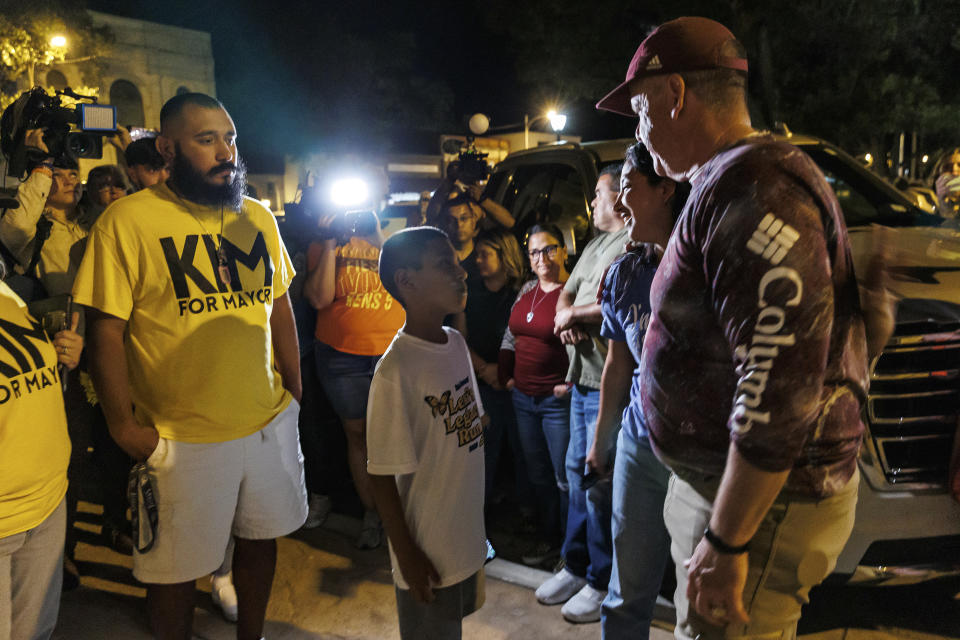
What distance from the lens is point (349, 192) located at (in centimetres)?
445

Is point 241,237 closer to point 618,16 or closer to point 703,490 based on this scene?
point 703,490

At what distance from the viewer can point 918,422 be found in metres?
3.01

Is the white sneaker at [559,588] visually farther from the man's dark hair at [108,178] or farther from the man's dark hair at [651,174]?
the man's dark hair at [108,178]

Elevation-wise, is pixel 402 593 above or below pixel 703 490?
below

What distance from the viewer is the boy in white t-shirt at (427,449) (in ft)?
7.30

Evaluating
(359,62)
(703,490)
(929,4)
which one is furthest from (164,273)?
(359,62)

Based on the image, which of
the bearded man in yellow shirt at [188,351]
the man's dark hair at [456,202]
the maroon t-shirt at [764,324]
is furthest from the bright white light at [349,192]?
the maroon t-shirt at [764,324]

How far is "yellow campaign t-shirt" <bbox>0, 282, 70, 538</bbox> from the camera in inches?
87.0

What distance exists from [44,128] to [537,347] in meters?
2.84

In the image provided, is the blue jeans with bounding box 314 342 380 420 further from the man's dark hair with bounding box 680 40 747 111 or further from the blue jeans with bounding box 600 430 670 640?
the man's dark hair with bounding box 680 40 747 111

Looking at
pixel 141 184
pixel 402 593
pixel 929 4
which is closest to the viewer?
pixel 402 593

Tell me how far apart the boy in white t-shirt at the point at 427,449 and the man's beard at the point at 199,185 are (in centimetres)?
78

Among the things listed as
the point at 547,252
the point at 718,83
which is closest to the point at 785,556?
the point at 718,83

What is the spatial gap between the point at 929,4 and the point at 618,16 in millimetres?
8089
